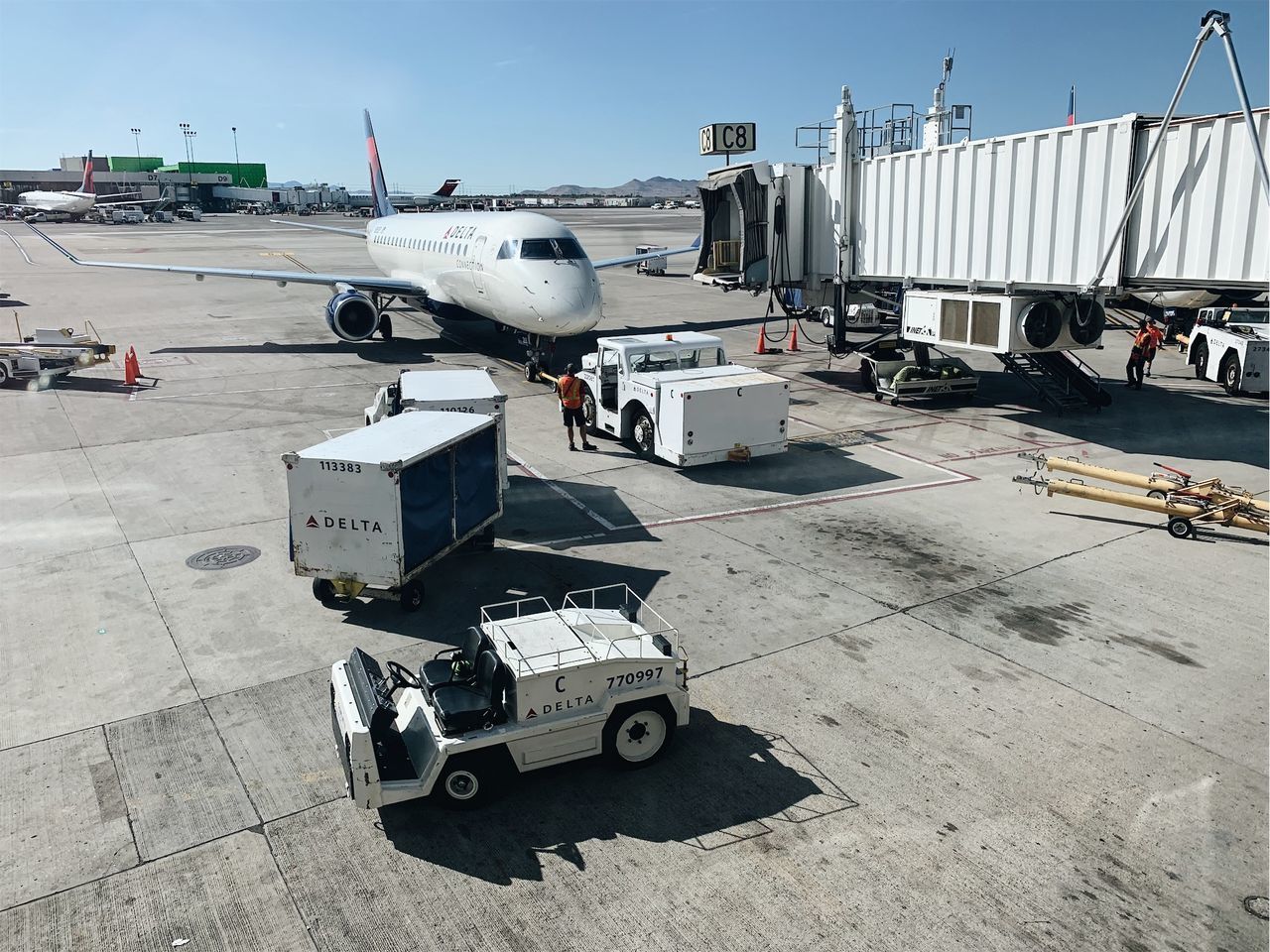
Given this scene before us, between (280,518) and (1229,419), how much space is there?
22.1m

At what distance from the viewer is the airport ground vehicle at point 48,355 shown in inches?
1060

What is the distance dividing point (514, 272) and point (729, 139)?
8680 millimetres

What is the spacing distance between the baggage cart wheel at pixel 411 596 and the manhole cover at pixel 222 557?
330 cm

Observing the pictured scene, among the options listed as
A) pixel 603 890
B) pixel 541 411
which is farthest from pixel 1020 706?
pixel 541 411

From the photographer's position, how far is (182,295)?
48812 mm

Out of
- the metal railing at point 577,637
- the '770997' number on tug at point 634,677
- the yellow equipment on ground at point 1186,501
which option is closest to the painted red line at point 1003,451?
the yellow equipment on ground at point 1186,501

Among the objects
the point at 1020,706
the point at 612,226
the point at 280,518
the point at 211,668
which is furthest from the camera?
the point at 612,226

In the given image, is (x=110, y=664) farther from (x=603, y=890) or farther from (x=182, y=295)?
(x=182, y=295)

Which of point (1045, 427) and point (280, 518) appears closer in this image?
point (280, 518)

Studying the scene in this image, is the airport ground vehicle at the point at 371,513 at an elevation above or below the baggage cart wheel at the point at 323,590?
above

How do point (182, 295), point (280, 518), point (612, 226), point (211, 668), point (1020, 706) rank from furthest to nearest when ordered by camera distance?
point (612, 226), point (182, 295), point (280, 518), point (211, 668), point (1020, 706)

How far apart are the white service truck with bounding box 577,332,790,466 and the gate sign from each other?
10838 millimetres

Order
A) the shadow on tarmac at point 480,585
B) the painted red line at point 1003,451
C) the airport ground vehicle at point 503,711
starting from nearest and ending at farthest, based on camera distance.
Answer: the airport ground vehicle at point 503,711, the shadow on tarmac at point 480,585, the painted red line at point 1003,451

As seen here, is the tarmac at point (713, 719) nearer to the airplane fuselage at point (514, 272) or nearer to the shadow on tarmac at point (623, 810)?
the shadow on tarmac at point (623, 810)
